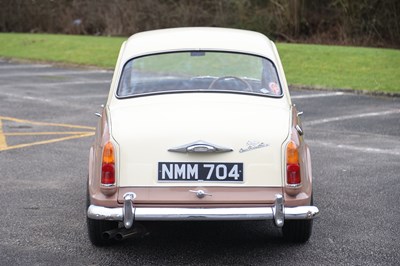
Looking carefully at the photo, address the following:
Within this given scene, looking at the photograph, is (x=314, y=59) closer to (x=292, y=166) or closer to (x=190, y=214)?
(x=292, y=166)

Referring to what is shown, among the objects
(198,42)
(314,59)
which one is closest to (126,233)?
(198,42)

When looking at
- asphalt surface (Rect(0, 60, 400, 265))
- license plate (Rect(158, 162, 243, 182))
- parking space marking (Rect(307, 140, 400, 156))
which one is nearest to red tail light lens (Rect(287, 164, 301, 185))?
license plate (Rect(158, 162, 243, 182))

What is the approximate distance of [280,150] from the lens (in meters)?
5.87

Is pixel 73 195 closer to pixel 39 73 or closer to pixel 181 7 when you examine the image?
pixel 39 73

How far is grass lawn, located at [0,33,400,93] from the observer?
714 inches

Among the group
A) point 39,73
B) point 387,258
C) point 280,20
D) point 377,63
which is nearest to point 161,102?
point 387,258

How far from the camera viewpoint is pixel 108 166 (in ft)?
19.2

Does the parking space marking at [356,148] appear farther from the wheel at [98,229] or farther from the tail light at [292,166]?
the wheel at [98,229]

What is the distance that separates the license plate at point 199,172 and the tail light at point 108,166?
350mm

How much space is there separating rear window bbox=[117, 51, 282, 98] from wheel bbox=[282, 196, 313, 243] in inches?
44.6

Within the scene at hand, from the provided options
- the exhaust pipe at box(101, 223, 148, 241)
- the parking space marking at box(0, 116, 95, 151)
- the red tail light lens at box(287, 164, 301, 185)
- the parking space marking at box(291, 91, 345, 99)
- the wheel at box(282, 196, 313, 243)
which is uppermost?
the red tail light lens at box(287, 164, 301, 185)

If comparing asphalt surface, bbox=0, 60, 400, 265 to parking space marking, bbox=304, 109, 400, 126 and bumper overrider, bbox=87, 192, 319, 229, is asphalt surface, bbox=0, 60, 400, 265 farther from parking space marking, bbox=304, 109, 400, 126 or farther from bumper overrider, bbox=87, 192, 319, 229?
bumper overrider, bbox=87, 192, 319, 229

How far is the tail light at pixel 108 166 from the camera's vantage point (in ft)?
19.1

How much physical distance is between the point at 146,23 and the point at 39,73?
31.3 ft
